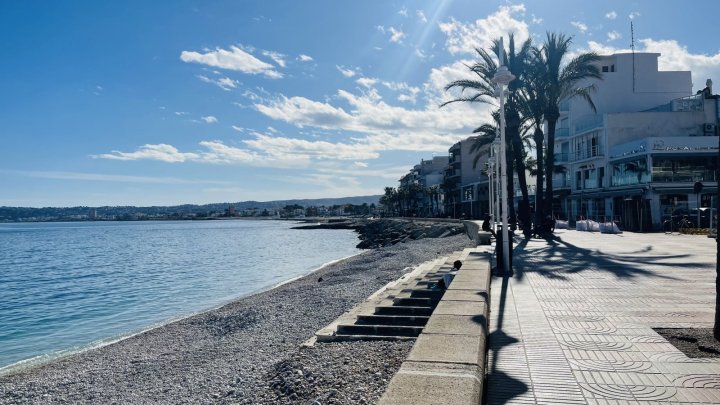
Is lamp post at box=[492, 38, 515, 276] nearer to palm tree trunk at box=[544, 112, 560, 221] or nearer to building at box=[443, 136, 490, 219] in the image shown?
palm tree trunk at box=[544, 112, 560, 221]

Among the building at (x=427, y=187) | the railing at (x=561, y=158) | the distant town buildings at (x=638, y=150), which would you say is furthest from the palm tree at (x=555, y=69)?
the building at (x=427, y=187)

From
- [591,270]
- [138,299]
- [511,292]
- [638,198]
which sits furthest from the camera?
[638,198]

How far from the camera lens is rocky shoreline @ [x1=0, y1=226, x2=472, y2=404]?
250 inches

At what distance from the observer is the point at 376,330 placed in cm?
845

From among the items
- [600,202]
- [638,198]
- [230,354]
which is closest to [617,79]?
[600,202]

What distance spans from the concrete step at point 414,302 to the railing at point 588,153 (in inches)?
1573

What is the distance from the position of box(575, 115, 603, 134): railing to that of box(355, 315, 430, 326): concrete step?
41973 millimetres

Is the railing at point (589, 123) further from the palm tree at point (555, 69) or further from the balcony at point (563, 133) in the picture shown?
the palm tree at point (555, 69)

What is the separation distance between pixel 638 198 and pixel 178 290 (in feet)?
102

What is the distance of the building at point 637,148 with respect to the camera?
35.2 metres

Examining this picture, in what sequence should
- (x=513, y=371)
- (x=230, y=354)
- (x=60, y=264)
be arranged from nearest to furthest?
(x=513, y=371) < (x=230, y=354) < (x=60, y=264)

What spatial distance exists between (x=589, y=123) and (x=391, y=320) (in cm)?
4430

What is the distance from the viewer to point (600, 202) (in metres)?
44.3

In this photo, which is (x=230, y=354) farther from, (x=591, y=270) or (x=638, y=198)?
(x=638, y=198)
